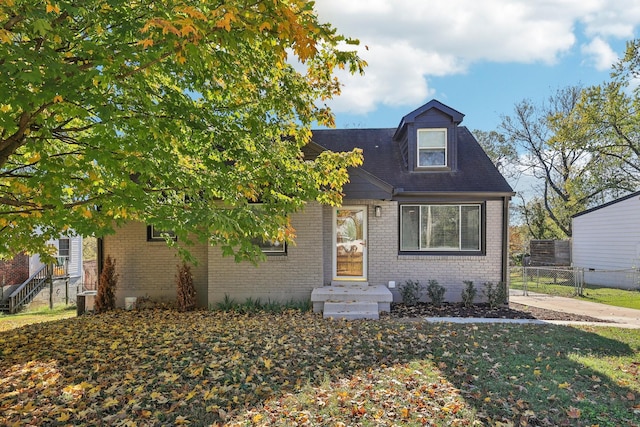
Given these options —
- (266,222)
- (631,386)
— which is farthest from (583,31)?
(266,222)

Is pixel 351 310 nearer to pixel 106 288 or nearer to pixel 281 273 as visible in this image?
pixel 281 273

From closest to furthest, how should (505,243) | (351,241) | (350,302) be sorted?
(350,302) < (505,243) < (351,241)

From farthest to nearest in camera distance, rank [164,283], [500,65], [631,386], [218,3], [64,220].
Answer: [500,65] < [164,283] < [64,220] < [631,386] < [218,3]

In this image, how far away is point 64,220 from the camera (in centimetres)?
534

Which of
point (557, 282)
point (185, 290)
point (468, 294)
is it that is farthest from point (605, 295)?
point (185, 290)

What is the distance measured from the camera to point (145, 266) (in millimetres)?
10836

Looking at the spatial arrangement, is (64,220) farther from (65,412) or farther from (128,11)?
(128,11)

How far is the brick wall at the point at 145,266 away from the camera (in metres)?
10.8

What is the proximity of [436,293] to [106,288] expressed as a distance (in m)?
9.11

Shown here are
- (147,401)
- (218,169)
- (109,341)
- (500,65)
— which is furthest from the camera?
(500,65)

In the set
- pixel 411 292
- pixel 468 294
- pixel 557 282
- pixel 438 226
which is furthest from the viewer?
pixel 557 282

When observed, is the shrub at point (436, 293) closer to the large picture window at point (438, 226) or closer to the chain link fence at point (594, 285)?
the large picture window at point (438, 226)

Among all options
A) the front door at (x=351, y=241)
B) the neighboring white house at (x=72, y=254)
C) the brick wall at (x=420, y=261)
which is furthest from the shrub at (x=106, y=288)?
the neighboring white house at (x=72, y=254)

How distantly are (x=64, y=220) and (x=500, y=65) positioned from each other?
15.0 metres
